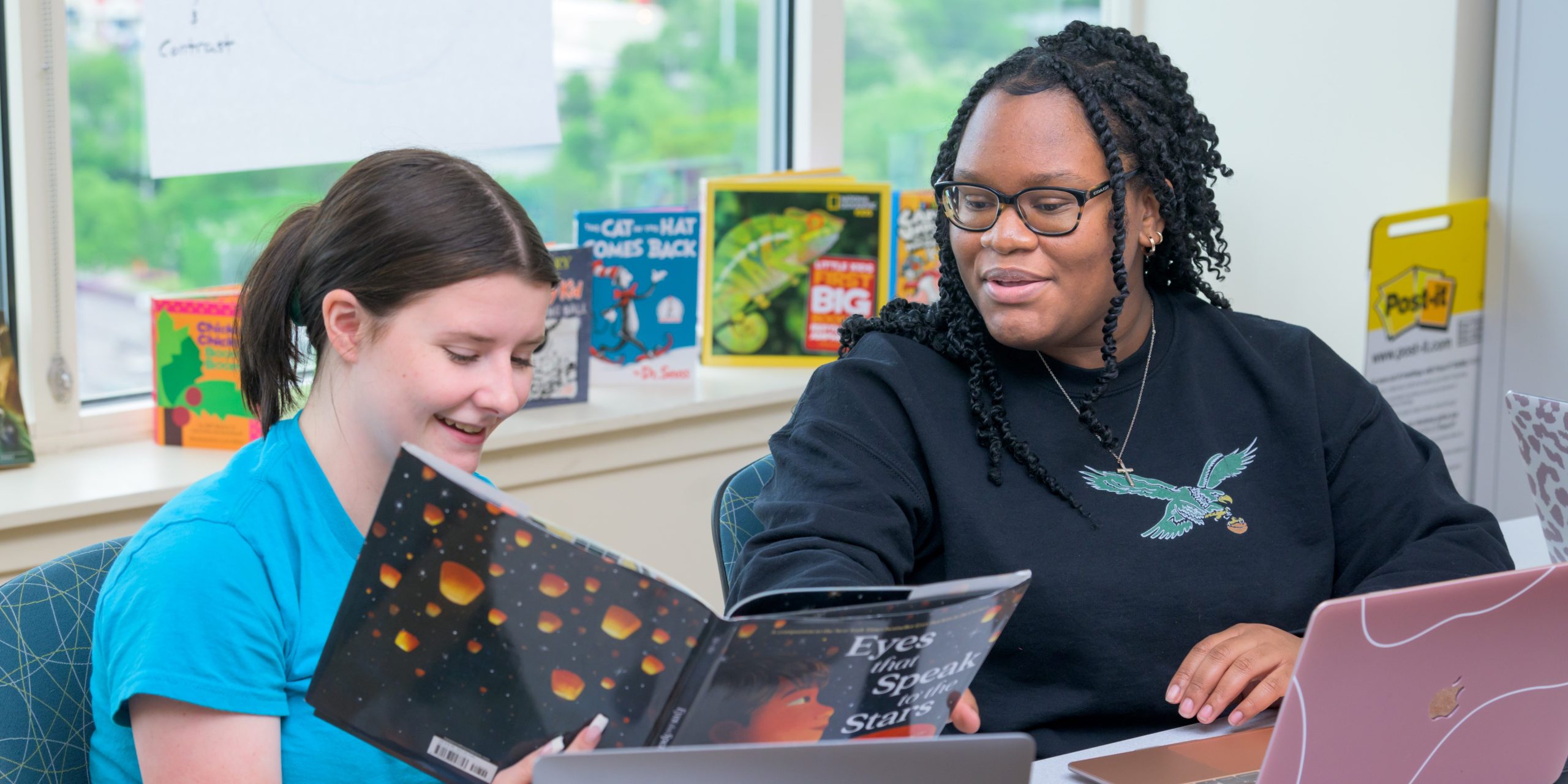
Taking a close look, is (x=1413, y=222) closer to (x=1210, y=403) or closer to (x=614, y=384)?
(x=1210, y=403)

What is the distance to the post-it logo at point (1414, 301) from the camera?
2.58 meters

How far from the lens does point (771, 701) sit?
34.7 inches

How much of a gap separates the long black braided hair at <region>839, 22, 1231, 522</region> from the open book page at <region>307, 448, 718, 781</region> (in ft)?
2.00

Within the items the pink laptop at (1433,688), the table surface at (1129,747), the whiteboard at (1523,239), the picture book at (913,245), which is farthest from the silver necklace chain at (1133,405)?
the whiteboard at (1523,239)

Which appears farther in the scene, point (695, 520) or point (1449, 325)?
point (1449, 325)

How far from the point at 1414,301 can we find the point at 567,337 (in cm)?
159

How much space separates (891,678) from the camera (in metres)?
0.89

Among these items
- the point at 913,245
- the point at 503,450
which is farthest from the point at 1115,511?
the point at 913,245

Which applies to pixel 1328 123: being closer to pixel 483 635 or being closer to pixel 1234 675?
pixel 1234 675

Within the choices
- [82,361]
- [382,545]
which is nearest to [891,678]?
[382,545]

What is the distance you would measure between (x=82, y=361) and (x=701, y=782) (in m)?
1.66

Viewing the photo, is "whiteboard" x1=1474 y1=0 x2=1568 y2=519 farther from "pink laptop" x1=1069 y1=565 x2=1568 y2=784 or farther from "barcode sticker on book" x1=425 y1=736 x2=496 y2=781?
"barcode sticker on book" x1=425 y1=736 x2=496 y2=781

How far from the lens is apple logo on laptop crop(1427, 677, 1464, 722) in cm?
94

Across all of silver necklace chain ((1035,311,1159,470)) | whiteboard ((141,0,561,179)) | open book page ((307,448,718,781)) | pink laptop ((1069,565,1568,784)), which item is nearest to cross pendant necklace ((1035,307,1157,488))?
silver necklace chain ((1035,311,1159,470))
